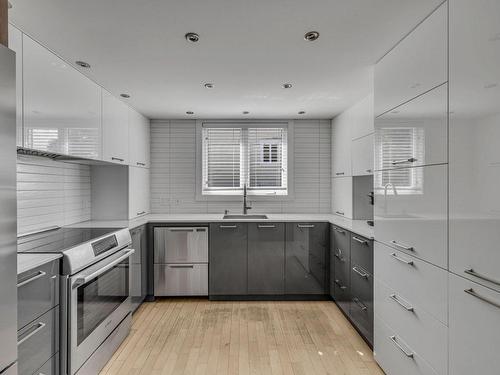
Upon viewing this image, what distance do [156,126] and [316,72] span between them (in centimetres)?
250

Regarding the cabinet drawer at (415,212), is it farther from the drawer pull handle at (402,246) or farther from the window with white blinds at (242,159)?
the window with white blinds at (242,159)

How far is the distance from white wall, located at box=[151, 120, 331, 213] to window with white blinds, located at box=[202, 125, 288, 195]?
0.17 meters

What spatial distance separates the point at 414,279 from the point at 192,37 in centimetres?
199

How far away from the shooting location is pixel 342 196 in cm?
363

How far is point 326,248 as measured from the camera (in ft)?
11.1

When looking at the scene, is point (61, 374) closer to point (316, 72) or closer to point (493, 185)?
point (493, 185)

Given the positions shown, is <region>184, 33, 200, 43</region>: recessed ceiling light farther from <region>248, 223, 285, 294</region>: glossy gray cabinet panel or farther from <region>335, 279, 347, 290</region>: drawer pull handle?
<region>335, 279, 347, 290</region>: drawer pull handle

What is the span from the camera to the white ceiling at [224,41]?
1.50 metres

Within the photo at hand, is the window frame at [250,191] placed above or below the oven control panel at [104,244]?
above

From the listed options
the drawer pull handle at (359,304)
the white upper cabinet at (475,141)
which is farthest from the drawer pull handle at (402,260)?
the drawer pull handle at (359,304)

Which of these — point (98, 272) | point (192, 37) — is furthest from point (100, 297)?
point (192, 37)

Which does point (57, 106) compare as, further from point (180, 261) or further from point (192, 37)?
point (180, 261)

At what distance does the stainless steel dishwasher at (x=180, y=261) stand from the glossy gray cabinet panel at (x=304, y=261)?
97cm

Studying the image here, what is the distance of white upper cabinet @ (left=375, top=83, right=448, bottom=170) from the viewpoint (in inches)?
57.5
